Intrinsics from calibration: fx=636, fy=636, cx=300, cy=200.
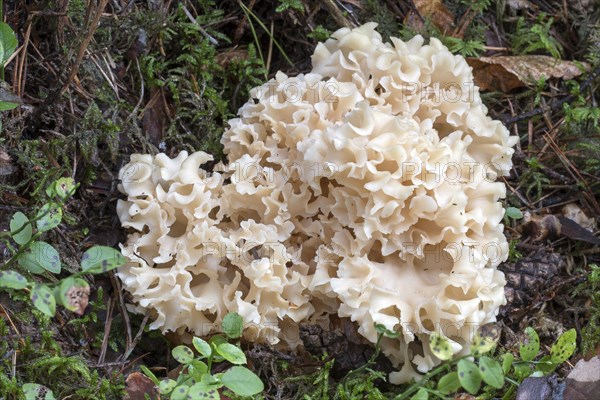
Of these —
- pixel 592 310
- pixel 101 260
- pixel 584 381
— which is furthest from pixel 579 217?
pixel 101 260

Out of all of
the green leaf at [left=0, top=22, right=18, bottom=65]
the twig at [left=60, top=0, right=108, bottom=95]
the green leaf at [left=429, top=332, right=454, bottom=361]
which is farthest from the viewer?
the twig at [left=60, top=0, right=108, bottom=95]

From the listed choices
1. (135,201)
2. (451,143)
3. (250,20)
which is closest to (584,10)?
(451,143)

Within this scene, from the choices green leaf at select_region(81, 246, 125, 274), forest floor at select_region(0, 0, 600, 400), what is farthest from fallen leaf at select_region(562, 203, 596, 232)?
green leaf at select_region(81, 246, 125, 274)

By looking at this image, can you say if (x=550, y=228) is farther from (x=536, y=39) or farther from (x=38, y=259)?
(x=38, y=259)

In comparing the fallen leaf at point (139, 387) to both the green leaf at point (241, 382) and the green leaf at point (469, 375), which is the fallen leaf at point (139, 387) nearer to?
the green leaf at point (241, 382)

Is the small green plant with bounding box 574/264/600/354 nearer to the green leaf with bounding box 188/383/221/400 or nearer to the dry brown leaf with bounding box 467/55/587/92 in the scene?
the dry brown leaf with bounding box 467/55/587/92

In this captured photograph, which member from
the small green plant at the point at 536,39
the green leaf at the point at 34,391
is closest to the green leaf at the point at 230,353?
the green leaf at the point at 34,391
